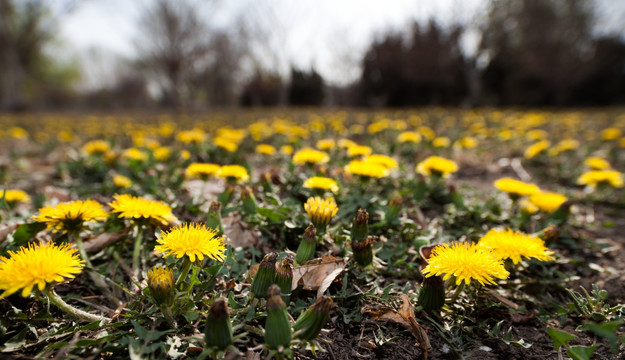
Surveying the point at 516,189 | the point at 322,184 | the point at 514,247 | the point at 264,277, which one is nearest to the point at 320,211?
the point at 322,184

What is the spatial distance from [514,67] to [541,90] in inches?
68.4

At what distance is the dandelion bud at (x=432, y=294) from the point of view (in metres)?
1.08

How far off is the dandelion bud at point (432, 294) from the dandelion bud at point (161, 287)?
795 millimetres

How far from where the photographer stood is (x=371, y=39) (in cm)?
1936

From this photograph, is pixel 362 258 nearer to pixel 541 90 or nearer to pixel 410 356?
pixel 410 356

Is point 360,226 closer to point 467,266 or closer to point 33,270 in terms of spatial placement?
point 467,266

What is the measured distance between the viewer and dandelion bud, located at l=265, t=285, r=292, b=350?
0.84 meters

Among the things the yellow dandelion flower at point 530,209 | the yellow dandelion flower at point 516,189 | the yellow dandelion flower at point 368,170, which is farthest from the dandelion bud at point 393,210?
the yellow dandelion flower at point 530,209

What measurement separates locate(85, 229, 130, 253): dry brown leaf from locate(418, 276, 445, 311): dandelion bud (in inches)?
45.9

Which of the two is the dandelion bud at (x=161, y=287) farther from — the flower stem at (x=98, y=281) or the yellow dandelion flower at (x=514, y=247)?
the yellow dandelion flower at (x=514, y=247)

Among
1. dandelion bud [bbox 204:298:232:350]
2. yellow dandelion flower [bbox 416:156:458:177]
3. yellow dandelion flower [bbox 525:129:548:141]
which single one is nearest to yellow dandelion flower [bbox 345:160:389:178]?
yellow dandelion flower [bbox 416:156:458:177]

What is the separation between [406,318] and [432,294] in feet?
0.39

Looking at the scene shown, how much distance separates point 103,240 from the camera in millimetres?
1355

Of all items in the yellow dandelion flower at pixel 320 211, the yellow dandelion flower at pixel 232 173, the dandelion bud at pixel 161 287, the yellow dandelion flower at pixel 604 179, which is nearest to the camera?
the dandelion bud at pixel 161 287
